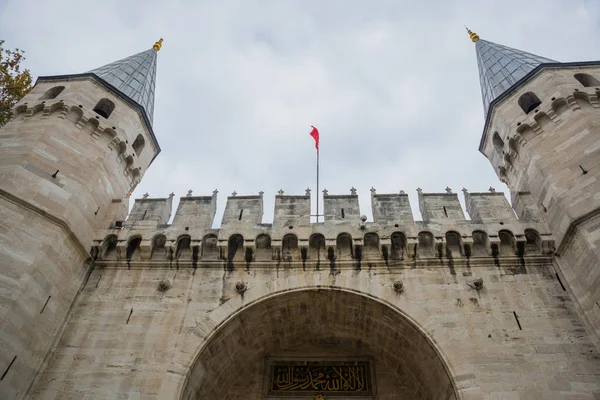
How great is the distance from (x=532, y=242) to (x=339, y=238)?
472 cm

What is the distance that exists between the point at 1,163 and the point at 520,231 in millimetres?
12666

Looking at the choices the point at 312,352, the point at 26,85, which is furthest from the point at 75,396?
the point at 26,85

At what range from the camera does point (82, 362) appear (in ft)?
30.0

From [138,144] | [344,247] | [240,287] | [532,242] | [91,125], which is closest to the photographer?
[240,287]

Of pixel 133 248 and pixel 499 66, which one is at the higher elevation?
pixel 499 66

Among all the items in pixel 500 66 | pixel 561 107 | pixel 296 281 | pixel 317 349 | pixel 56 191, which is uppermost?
pixel 500 66

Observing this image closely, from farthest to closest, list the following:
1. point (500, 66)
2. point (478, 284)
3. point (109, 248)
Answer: point (500, 66) → point (109, 248) → point (478, 284)

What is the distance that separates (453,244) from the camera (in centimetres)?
1084

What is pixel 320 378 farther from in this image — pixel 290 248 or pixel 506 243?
pixel 506 243

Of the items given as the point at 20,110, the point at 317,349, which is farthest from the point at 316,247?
the point at 20,110

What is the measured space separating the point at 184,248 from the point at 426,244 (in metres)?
6.13

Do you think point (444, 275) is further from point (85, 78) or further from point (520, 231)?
point (85, 78)

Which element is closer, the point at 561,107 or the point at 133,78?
the point at 561,107

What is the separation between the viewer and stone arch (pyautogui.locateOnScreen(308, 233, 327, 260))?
10.8 meters
